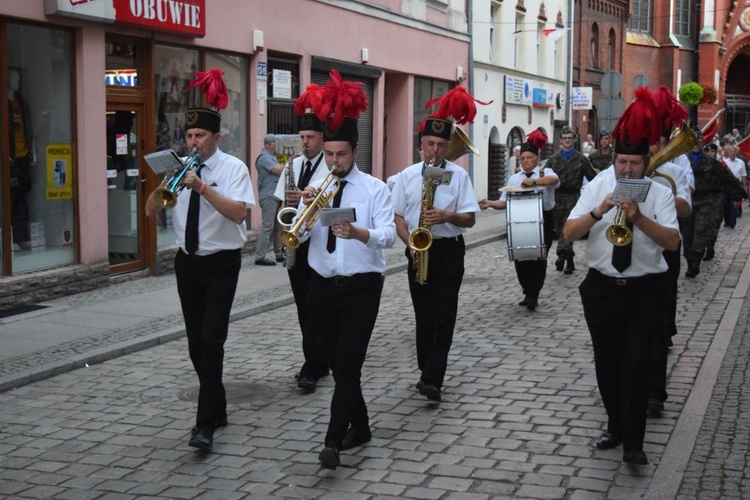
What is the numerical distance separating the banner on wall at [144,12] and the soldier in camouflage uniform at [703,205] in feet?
23.6

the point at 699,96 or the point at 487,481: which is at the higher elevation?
the point at 699,96

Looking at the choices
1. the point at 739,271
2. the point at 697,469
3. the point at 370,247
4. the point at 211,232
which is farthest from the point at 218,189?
the point at 739,271

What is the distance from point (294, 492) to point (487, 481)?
1062 millimetres

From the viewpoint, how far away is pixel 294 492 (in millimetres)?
5801

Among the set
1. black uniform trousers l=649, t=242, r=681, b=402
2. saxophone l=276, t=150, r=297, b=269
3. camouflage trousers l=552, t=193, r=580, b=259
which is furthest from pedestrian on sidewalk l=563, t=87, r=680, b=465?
camouflage trousers l=552, t=193, r=580, b=259

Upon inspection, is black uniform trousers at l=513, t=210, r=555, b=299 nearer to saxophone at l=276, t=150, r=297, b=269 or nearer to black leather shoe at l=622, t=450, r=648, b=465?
saxophone at l=276, t=150, r=297, b=269

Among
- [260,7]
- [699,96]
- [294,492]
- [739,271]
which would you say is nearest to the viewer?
[294,492]

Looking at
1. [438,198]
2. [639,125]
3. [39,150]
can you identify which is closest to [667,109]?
[639,125]

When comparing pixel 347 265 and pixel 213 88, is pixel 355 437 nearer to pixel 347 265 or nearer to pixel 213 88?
pixel 347 265

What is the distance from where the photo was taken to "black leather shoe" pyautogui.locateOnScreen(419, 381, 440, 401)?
25.0 ft

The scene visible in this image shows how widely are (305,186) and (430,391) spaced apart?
176 cm

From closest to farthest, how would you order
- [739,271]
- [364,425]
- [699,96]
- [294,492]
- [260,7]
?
[294,492]
[364,425]
[739,271]
[260,7]
[699,96]

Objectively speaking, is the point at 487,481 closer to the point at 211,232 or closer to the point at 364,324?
the point at 364,324

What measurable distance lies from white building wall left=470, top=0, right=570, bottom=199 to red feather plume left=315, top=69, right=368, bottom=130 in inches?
848
